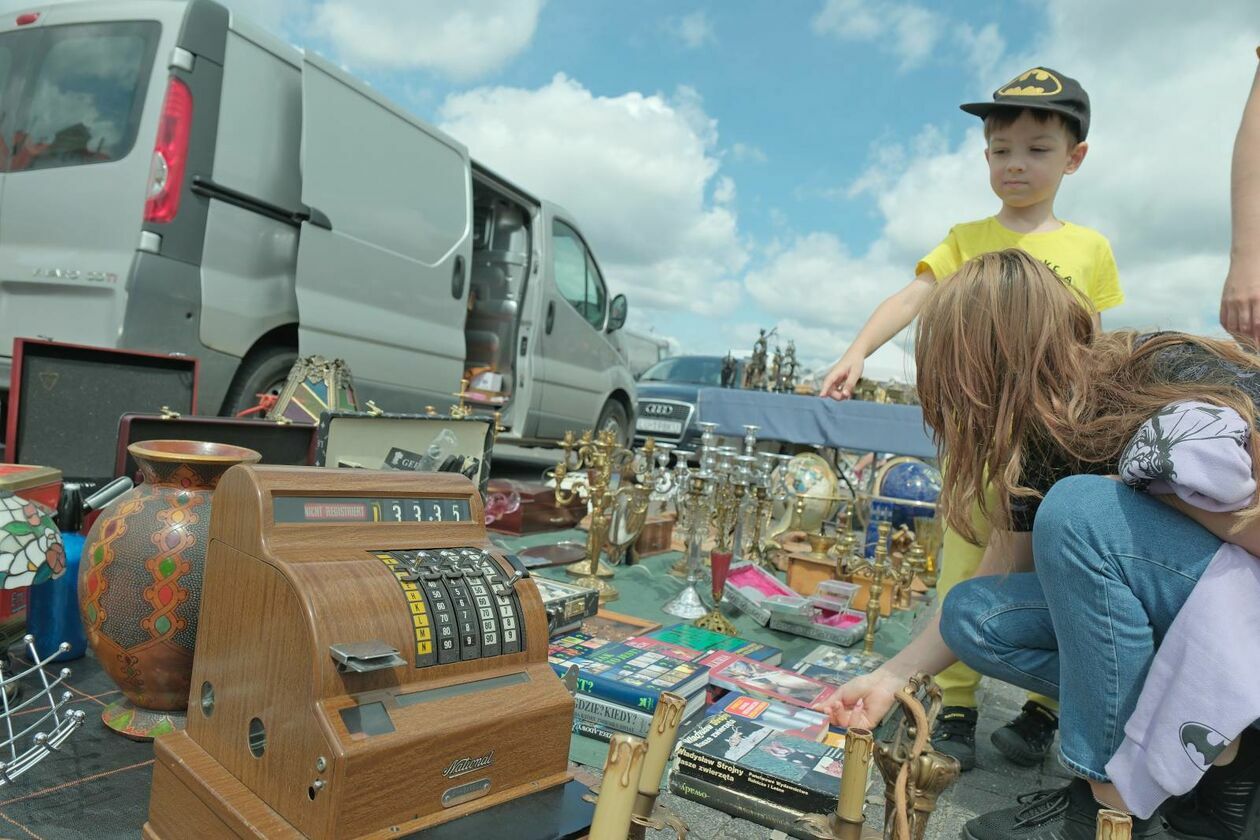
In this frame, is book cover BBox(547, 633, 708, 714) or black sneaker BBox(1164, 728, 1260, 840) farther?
book cover BBox(547, 633, 708, 714)

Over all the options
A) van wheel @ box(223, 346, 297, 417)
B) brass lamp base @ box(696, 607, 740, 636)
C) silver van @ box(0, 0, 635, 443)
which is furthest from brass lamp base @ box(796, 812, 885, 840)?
van wheel @ box(223, 346, 297, 417)

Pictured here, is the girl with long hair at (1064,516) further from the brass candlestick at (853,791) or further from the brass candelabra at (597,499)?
the brass candelabra at (597,499)

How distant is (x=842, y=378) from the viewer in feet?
7.68

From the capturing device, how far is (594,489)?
320 centimetres

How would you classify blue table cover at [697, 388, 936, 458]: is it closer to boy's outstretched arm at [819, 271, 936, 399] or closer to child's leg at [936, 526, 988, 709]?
boy's outstretched arm at [819, 271, 936, 399]

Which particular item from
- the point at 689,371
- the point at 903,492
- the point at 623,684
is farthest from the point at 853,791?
the point at 689,371

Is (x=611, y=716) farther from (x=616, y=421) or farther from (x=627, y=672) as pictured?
(x=616, y=421)

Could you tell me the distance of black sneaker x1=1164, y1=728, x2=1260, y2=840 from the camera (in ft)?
4.86

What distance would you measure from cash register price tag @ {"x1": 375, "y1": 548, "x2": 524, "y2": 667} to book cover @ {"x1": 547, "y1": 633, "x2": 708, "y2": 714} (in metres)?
0.64

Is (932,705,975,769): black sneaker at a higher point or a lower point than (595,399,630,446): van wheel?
lower

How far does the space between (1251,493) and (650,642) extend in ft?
4.84

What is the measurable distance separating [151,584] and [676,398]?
23.6ft

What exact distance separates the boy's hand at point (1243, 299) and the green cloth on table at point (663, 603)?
1.49 metres

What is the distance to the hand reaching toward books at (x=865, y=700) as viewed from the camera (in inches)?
52.9
